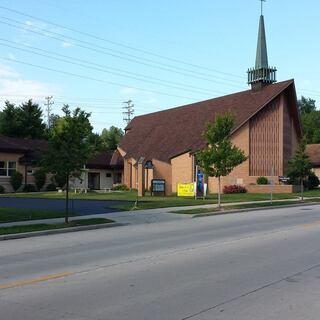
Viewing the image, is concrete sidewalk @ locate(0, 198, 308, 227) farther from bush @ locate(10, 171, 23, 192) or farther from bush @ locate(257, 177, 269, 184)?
bush @ locate(10, 171, 23, 192)

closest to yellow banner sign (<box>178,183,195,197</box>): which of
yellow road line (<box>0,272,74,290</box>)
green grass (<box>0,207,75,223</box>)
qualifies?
green grass (<box>0,207,75,223</box>)

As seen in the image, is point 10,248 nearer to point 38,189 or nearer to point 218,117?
point 218,117

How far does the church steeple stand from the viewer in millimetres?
52938

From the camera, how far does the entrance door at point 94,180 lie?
2362 inches

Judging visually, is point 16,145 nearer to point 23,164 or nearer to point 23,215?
point 23,164

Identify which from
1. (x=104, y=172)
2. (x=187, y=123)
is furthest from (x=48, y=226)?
(x=104, y=172)

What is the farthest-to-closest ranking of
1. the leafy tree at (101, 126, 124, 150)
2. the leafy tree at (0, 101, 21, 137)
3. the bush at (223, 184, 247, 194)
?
the leafy tree at (101, 126, 124, 150) < the leafy tree at (0, 101, 21, 137) < the bush at (223, 184, 247, 194)

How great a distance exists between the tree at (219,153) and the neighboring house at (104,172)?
30.9m

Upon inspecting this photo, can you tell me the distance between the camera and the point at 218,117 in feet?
95.8

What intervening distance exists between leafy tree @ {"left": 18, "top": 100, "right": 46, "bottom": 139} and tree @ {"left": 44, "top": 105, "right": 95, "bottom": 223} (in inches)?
2256

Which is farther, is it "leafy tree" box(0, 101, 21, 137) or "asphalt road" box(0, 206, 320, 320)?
"leafy tree" box(0, 101, 21, 137)

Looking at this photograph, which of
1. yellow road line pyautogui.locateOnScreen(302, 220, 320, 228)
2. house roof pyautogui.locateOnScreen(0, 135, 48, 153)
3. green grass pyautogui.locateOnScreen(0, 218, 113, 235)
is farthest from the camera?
house roof pyautogui.locateOnScreen(0, 135, 48, 153)

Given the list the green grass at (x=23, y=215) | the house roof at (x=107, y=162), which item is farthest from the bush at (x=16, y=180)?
the green grass at (x=23, y=215)

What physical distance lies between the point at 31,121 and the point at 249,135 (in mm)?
39634
